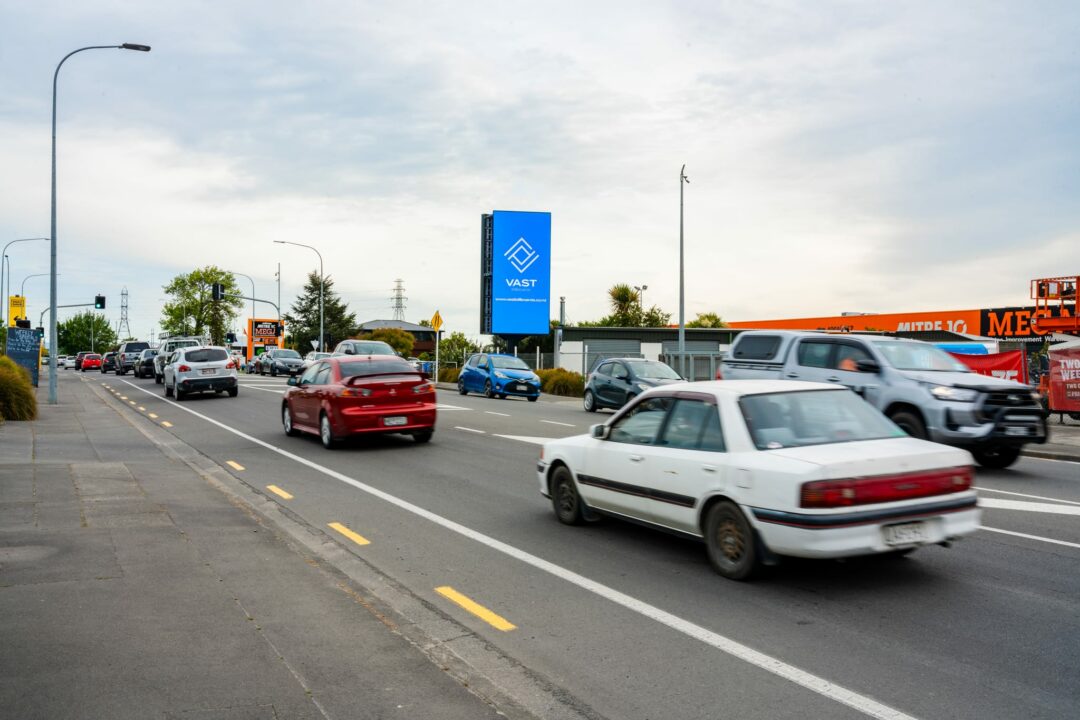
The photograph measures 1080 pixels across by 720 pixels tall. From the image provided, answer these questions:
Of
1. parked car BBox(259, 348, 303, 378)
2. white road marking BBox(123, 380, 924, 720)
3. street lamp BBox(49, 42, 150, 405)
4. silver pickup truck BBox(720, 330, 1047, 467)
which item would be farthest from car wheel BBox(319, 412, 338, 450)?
parked car BBox(259, 348, 303, 378)

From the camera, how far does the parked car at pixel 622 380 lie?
71.7 ft

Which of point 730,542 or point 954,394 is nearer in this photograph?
point 730,542

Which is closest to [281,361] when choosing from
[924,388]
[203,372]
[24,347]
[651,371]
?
[24,347]

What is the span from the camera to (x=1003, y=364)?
66.5 feet

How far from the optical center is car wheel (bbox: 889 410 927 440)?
1227cm

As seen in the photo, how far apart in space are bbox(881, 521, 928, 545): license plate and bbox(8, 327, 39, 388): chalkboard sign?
30.3m

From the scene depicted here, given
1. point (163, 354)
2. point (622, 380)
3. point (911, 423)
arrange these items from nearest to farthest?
point (911, 423) → point (622, 380) → point (163, 354)

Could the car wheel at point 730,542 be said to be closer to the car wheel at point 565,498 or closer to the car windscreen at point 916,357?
the car wheel at point 565,498

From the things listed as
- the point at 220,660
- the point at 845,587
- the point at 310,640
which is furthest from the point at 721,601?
the point at 220,660

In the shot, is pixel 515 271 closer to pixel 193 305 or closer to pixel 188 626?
pixel 188 626

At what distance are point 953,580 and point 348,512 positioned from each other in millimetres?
5848

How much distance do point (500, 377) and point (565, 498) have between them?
21.7 m

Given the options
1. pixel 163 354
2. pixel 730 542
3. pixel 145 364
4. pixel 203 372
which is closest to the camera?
pixel 730 542

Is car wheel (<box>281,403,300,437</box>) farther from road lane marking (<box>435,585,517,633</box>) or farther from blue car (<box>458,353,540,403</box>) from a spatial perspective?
blue car (<box>458,353,540,403</box>)
